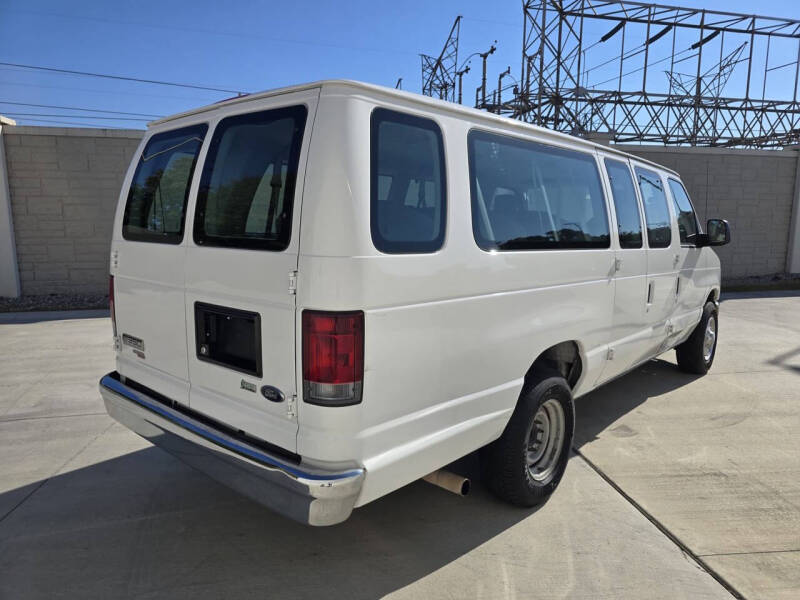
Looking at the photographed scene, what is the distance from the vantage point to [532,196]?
3188 millimetres

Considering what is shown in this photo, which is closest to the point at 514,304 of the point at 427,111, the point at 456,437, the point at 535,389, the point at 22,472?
the point at 535,389

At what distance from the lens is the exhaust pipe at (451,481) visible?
2746 millimetres

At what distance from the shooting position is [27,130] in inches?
416

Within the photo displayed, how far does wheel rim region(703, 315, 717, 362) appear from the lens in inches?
239

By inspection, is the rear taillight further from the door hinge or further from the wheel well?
the wheel well

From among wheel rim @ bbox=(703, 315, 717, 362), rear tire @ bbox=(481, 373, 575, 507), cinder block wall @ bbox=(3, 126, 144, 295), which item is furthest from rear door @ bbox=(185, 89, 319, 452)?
cinder block wall @ bbox=(3, 126, 144, 295)

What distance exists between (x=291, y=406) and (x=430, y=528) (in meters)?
1.34

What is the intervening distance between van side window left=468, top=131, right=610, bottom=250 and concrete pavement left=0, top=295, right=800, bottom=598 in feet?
5.28

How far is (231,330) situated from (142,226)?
109cm

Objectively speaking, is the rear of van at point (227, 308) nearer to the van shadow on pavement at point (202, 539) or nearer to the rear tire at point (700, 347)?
the van shadow on pavement at point (202, 539)

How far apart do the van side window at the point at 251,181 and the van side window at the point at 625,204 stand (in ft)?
8.59

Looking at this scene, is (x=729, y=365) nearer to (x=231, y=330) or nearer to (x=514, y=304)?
(x=514, y=304)

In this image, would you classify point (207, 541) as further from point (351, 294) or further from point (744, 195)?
point (744, 195)

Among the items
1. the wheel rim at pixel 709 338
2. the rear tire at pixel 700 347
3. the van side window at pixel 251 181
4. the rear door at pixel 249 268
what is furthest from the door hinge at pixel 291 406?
the wheel rim at pixel 709 338
